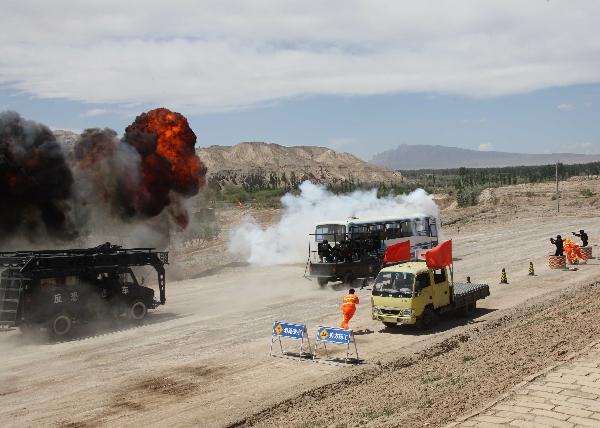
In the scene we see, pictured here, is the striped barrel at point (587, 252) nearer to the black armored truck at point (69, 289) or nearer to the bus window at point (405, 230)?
the bus window at point (405, 230)

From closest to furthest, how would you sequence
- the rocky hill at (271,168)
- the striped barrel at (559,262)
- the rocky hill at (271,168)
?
the striped barrel at (559,262)
the rocky hill at (271,168)
the rocky hill at (271,168)

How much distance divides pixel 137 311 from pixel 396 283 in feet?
34.8

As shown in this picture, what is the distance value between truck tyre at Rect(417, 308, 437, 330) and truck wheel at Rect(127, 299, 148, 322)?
1109 centimetres

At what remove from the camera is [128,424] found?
1238 centimetres

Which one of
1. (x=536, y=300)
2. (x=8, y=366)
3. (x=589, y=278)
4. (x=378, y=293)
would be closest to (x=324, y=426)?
(x=378, y=293)

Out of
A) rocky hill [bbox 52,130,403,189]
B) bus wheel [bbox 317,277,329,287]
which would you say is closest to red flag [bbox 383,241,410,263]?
bus wheel [bbox 317,277,329,287]

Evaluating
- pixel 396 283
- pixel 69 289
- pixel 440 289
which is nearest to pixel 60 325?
pixel 69 289

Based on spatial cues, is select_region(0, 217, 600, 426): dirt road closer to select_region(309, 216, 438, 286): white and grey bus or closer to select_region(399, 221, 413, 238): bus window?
select_region(309, 216, 438, 286): white and grey bus

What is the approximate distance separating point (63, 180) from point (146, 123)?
7.91 m

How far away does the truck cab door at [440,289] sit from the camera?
768 inches

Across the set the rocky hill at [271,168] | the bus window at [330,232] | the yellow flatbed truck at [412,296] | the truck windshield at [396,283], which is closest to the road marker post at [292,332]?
the yellow flatbed truck at [412,296]

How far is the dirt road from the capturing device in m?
13.3

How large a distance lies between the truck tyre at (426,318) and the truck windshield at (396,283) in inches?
36.0

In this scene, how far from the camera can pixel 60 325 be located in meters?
20.8
